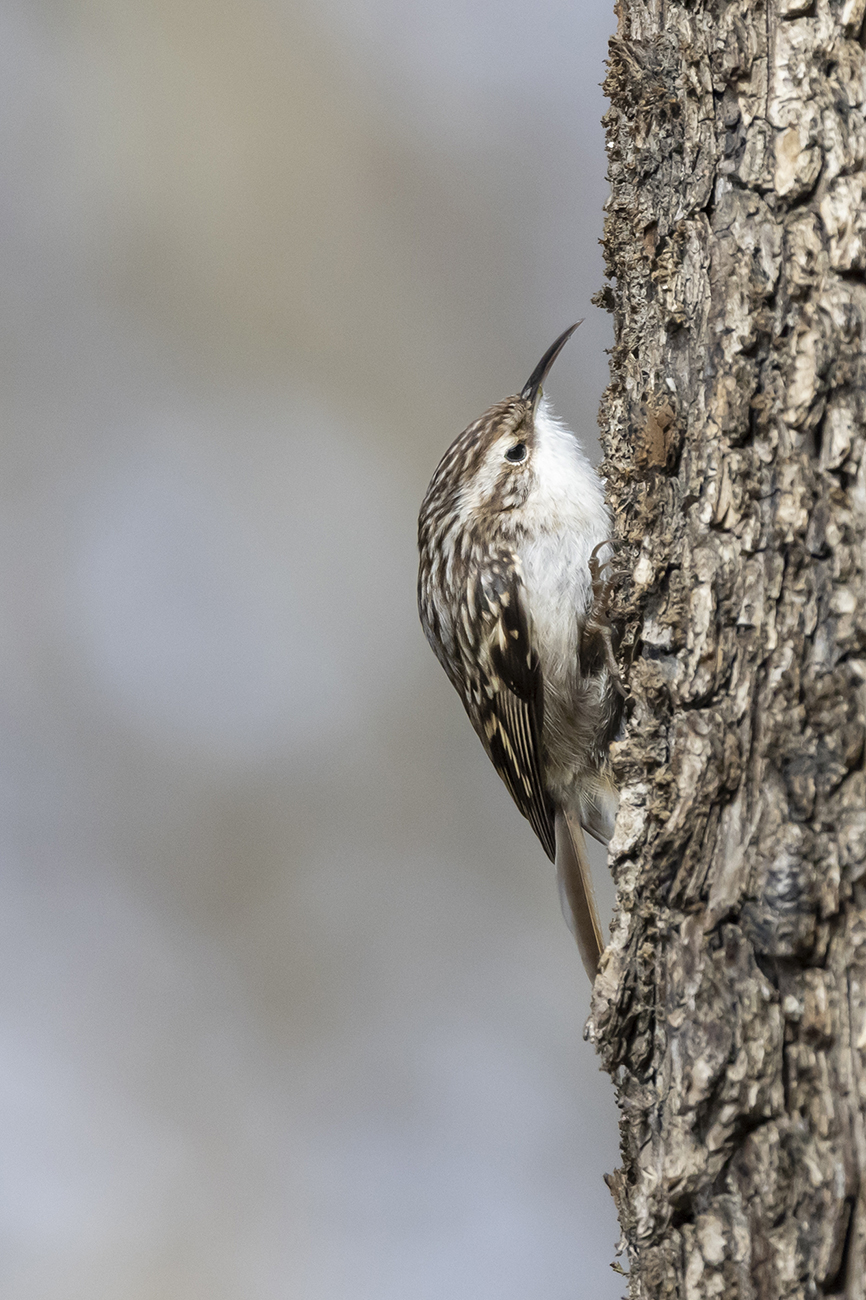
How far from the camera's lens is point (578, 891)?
2289mm

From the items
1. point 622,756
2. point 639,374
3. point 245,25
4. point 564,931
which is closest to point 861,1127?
point 622,756

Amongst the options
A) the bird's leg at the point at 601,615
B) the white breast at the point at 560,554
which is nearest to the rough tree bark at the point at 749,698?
the bird's leg at the point at 601,615

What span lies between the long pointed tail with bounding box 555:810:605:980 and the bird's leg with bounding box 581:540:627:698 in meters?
0.46

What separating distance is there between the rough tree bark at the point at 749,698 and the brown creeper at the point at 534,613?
0.68m

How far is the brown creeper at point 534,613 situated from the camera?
2.17m

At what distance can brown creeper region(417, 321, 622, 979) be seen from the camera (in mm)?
2168

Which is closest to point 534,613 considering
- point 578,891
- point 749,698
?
point 578,891

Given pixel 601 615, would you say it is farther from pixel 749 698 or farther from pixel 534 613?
pixel 749 698

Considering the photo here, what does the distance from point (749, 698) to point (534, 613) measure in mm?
1015

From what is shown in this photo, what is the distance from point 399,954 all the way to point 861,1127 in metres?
3.51

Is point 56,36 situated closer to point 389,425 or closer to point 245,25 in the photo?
point 245,25

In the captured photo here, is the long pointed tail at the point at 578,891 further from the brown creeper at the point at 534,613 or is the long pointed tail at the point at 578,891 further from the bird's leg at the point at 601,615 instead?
the bird's leg at the point at 601,615

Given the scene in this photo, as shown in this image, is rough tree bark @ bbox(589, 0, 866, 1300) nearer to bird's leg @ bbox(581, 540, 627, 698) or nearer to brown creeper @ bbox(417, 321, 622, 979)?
bird's leg @ bbox(581, 540, 627, 698)

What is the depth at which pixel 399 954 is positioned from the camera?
4.41 meters
